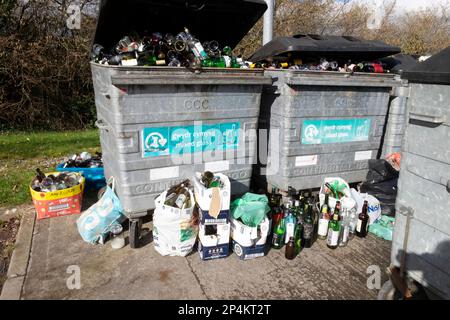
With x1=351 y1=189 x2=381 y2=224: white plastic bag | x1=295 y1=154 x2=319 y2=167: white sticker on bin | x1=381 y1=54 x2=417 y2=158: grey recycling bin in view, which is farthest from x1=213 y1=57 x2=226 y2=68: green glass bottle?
x1=381 y1=54 x2=417 y2=158: grey recycling bin

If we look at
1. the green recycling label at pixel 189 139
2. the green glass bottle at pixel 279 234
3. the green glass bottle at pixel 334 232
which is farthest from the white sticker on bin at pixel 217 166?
the green glass bottle at pixel 334 232

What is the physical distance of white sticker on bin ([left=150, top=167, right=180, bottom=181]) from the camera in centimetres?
293

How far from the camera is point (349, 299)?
8.05ft

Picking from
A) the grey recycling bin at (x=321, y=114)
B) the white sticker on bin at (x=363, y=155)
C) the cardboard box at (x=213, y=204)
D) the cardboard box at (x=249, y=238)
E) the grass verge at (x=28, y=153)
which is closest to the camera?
the cardboard box at (x=213, y=204)

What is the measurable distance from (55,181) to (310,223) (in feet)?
8.58

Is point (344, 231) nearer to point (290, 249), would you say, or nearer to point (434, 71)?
point (290, 249)

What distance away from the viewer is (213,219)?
8.83ft

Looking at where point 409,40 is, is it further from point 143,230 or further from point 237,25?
point 143,230

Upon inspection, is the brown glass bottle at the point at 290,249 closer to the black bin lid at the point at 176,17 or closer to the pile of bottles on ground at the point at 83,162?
the black bin lid at the point at 176,17

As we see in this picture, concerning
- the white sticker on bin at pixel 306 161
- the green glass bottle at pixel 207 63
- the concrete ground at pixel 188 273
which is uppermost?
the green glass bottle at pixel 207 63

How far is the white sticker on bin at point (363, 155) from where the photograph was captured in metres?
3.82

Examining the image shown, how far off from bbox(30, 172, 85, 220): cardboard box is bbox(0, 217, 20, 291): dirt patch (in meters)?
0.24

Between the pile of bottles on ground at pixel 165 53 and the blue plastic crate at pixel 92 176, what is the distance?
139 cm

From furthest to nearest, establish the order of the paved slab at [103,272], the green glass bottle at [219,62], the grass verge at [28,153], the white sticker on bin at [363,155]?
the grass verge at [28,153] < the white sticker on bin at [363,155] < the green glass bottle at [219,62] < the paved slab at [103,272]
